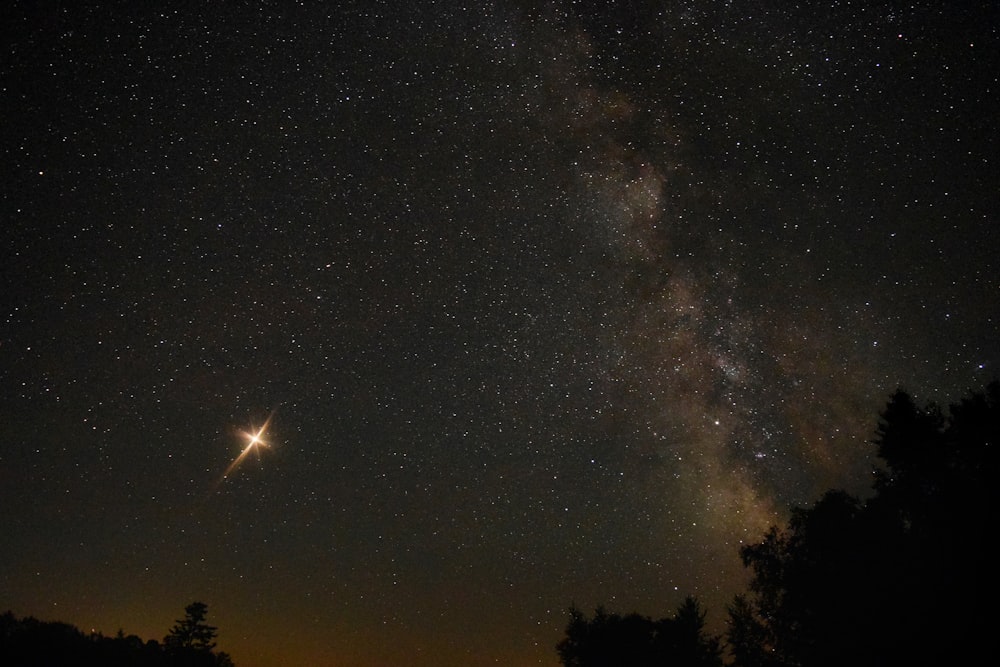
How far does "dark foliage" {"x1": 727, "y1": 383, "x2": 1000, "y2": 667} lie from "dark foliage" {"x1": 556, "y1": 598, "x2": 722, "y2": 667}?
8779 millimetres

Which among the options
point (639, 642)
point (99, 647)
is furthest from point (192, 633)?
point (639, 642)

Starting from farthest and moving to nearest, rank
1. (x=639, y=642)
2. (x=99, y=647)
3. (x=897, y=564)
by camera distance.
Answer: (x=99, y=647), (x=639, y=642), (x=897, y=564)

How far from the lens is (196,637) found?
193 ft

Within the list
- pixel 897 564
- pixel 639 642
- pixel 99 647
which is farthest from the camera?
pixel 99 647

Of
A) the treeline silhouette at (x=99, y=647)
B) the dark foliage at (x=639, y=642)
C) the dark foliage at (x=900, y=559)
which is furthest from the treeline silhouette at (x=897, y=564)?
the treeline silhouette at (x=99, y=647)

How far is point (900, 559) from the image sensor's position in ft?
59.2

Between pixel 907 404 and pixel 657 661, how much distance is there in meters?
20.3

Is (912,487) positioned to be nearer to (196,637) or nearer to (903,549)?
(903,549)

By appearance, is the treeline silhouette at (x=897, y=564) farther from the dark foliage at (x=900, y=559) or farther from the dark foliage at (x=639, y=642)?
the dark foliage at (x=639, y=642)

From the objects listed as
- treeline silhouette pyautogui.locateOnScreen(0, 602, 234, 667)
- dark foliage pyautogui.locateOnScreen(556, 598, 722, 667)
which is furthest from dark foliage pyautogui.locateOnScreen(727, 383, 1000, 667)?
treeline silhouette pyautogui.locateOnScreen(0, 602, 234, 667)

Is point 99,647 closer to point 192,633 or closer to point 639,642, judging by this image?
point 192,633

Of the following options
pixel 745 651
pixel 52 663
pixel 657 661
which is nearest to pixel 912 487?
pixel 745 651

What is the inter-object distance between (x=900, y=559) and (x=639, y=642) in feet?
61.9

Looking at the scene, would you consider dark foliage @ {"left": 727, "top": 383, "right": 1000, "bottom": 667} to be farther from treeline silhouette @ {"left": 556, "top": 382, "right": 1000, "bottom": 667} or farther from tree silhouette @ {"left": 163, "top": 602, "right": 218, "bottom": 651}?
tree silhouette @ {"left": 163, "top": 602, "right": 218, "bottom": 651}
